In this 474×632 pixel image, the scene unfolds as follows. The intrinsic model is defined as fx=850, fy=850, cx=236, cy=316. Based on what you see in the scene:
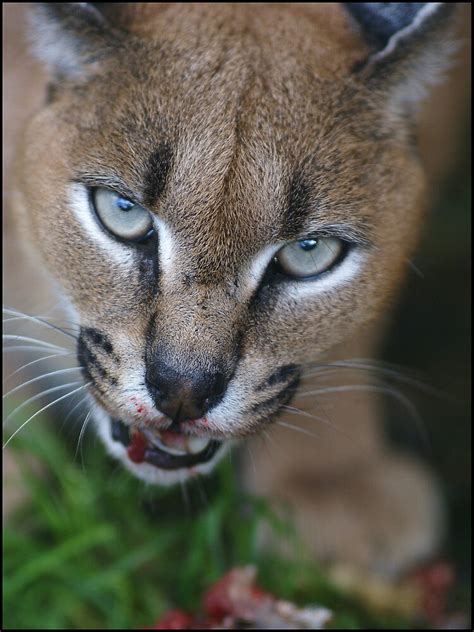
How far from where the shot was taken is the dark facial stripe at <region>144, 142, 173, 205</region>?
213 centimetres

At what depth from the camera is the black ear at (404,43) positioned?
2.36 metres

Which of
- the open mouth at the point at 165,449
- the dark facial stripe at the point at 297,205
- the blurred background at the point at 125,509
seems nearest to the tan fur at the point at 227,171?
the dark facial stripe at the point at 297,205

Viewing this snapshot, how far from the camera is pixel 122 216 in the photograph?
225 cm

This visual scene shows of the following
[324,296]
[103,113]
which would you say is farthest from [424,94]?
[103,113]

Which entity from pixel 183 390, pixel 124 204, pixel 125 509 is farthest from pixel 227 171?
pixel 125 509

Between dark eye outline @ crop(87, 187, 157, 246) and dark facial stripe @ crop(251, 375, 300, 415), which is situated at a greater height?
dark eye outline @ crop(87, 187, 157, 246)

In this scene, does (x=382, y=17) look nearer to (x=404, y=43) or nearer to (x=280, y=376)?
(x=404, y=43)

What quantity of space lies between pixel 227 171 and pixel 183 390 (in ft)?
1.83

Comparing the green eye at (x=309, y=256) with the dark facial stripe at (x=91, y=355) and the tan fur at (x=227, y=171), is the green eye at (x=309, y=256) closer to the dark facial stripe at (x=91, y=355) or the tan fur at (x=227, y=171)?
the tan fur at (x=227, y=171)

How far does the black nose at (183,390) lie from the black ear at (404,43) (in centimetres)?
100

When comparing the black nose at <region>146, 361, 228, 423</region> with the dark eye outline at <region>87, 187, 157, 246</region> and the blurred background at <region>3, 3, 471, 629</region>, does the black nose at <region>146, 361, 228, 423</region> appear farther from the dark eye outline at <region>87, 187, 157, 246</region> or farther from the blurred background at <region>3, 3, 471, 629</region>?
the blurred background at <region>3, 3, 471, 629</region>

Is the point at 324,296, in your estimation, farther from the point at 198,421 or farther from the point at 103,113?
the point at 103,113

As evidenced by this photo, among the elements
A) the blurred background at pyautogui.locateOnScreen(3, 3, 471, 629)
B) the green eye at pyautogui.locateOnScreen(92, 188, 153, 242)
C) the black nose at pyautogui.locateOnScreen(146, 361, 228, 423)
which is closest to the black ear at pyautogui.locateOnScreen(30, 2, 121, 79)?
the blurred background at pyautogui.locateOnScreen(3, 3, 471, 629)

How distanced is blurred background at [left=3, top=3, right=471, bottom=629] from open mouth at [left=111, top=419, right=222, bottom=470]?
567 mm
